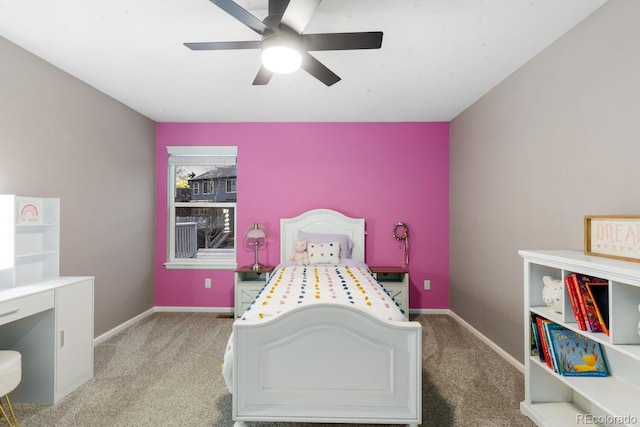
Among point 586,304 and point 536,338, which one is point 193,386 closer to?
point 536,338

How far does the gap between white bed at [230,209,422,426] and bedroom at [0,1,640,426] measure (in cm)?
136

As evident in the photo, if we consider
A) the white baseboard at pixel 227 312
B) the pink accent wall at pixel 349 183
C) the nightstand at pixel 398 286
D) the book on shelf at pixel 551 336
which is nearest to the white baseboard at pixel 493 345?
the white baseboard at pixel 227 312

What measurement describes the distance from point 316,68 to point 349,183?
2.21 metres

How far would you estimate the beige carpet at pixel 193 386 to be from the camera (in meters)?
2.00

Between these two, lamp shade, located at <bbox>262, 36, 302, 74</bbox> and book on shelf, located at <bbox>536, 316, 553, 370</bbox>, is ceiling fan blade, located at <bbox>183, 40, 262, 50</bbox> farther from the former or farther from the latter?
book on shelf, located at <bbox>536, 316, 553, 370</bbox>

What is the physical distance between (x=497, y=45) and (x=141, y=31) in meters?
2.37

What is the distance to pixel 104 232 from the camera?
3260 mm

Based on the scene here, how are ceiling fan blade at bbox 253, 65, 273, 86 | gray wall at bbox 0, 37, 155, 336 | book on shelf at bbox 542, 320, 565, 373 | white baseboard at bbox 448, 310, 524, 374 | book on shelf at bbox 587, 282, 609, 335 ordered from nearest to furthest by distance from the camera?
book on shelf at bbox 587, 282, 609, 335, book on shelf at bbox 542, 320, 565, 373, ceiling fan blade at bbox 253, 65, 273, 86, gray wall at bbox 0, 37, 155, 336, white baseboard at bbox 448, 310, 524, 374

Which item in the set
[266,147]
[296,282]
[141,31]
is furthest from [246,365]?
[266,147]

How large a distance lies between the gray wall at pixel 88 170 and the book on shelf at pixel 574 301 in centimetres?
347

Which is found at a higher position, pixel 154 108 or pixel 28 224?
pixel 154 108

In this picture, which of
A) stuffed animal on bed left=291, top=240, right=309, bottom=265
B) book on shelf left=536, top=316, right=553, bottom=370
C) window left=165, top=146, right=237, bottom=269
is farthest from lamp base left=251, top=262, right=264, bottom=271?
book on shelf left=536, top=316, right=553, bottom=370

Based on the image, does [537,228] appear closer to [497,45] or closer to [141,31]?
[497,45]

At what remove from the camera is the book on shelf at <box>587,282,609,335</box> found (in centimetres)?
160
